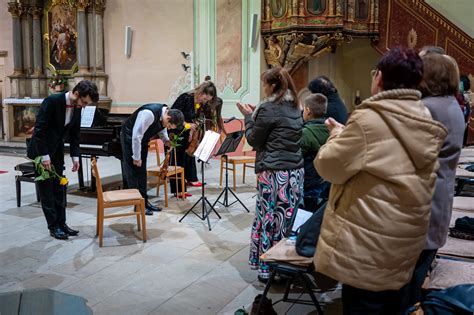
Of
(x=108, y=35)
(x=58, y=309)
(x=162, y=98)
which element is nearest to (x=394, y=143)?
(x=58, y=309)

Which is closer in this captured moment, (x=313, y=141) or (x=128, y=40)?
(x=313, y=141)

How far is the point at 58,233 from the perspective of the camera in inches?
190

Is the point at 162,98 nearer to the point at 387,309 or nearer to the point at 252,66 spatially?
the point at 252,66

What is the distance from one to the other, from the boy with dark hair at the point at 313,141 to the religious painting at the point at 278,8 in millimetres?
5758

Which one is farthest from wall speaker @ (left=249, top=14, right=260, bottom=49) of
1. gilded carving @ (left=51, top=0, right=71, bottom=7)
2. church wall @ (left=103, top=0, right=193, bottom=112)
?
gilded carving @ (left=51, top=0, right=71, bottom=7)

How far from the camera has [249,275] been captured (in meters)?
3.94

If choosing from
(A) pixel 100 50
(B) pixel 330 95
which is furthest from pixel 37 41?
(B) pixel 330 95

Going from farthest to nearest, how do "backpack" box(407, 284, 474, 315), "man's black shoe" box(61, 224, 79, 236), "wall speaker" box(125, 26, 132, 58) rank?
"wall speaker" box(125, 26, 132, 58), "man's black shoe" box(61, 224, 79, 236), "backpack" box(407, 284, 474, 315)

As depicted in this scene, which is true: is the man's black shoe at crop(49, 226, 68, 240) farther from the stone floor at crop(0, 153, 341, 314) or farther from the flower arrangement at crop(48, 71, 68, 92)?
the flower arrangement at crop(48, 71, 68, 92)

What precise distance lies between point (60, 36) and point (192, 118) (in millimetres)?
6777

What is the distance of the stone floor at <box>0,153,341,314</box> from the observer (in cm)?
346

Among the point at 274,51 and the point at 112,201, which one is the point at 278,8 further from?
the point at 112,201

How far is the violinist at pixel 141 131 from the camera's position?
524 cm

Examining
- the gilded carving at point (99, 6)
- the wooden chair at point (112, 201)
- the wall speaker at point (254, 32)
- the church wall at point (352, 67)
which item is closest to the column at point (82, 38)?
the gilded carving at point (99, 6)
